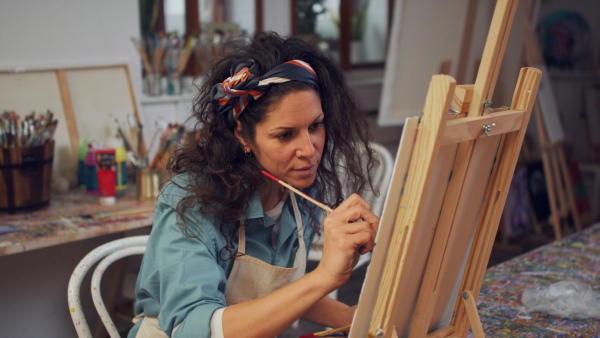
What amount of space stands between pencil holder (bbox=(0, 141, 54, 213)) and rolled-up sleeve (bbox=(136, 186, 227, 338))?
1112mm

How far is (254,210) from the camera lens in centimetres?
140

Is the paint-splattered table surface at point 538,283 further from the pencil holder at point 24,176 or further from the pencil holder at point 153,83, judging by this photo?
the pencil holder at point 153,83

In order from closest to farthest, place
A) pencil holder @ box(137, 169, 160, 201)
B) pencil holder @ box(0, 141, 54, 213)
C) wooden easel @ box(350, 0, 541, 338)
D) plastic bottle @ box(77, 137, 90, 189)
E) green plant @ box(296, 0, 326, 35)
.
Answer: wooden easel @ box(350, 0, 541, 338) → pencil holder @ box(0, 141, 54, 213) → pencil holder @ box(137, 169, 160, 201) → plastic bottle @ box(77, 137, 90, 189) → green plant @ box(296, 0, 326, 35)

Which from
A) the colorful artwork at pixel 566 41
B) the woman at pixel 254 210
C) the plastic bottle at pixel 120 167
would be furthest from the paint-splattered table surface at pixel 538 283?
the colorful artwork at pixel 566 41

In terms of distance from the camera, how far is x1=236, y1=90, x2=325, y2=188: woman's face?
131 cm

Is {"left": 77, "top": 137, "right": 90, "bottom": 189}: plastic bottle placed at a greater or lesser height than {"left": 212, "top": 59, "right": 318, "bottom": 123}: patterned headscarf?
lesser

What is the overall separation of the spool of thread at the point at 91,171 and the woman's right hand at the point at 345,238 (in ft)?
5.62

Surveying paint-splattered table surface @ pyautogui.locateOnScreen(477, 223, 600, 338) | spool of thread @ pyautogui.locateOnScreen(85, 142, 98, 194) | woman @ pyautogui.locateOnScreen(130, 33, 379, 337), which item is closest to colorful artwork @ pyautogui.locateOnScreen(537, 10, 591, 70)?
paint-splattered table surface @ pyautogui.locateOnScreen(477, 223, 600, 338)

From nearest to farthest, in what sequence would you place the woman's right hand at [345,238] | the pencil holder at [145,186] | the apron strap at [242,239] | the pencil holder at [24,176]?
the woman's right hand at [345,238] → the apron strap at [242,239] → the pencil holder at [24,176] → the pencil holder at [145,186]

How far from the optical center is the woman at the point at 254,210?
1107 millimetres

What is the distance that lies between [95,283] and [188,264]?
485 millimetres

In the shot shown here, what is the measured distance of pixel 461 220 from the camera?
120cm

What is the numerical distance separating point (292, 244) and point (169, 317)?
0.44 m

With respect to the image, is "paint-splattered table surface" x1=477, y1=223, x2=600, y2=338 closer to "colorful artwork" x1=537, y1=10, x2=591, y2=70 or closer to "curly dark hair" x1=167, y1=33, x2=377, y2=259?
"curly dark hair" x1=167, y1=33, x2=377, y2=259
